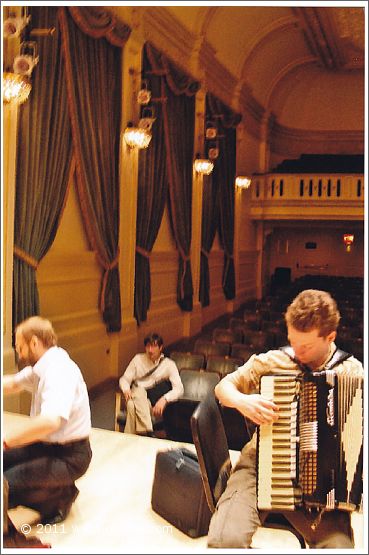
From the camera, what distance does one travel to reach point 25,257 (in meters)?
5.54

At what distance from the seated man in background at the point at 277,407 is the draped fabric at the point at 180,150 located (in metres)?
6.79

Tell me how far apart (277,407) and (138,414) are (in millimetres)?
2522

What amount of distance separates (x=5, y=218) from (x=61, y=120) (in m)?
1.46

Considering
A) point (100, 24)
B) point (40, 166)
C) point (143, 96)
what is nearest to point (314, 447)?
point (40, 166)

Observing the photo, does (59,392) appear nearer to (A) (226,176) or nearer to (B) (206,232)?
(B) (206,232)

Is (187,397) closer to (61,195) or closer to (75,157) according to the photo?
(61,195)

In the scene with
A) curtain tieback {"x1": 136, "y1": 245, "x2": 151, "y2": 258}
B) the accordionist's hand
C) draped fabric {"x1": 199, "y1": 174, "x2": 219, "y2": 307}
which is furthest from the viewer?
draped fabric {"x1": 199, "y1": 174, "x2": 219, "y2": 307}

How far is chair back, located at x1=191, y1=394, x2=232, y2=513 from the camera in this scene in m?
2.73

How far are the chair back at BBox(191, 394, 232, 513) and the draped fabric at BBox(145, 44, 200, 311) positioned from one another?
21.9 ft

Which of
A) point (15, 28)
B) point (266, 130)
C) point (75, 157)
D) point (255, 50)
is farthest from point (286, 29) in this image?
point (15, 28)

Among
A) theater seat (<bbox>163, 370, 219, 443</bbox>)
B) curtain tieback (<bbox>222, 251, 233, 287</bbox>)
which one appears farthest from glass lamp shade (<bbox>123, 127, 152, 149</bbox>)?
curtain tieback (<bbox>222, 251, 233, 287</bbox>)

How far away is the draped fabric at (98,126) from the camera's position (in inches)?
252

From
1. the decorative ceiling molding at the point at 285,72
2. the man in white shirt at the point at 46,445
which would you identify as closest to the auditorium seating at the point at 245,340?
the man in white shirt at the point at 46,445

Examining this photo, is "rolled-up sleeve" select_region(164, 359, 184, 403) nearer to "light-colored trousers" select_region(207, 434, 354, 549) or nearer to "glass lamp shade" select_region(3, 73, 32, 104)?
"light-colored trousers" select_region(207, 434, 354, 549)
